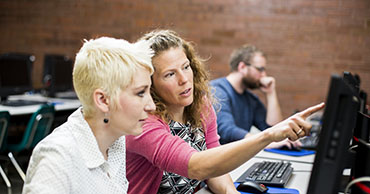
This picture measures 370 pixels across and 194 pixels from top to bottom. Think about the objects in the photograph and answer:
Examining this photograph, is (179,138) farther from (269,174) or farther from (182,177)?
(269,174)

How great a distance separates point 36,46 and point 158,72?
19.2ft

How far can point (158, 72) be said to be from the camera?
1727mm

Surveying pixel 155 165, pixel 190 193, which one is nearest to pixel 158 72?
pixel 155 165

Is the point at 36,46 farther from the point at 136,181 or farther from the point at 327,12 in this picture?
the point at 136,181

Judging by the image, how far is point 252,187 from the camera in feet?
5.57

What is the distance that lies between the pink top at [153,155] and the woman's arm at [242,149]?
5 cm

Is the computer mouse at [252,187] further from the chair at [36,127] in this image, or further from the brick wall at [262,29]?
the brick wall at [262,29]

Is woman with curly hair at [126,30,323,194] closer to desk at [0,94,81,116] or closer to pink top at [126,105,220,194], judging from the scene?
pink top at [126,105,220,194]

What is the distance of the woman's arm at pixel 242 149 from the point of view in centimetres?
115

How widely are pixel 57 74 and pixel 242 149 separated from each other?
473 cm

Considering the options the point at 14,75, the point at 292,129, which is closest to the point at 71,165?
the point at 292,129

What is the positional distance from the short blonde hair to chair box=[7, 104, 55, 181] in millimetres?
3054

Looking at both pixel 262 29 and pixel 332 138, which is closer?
pixel 332 138

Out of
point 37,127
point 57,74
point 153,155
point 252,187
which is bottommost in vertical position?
point 37,127
